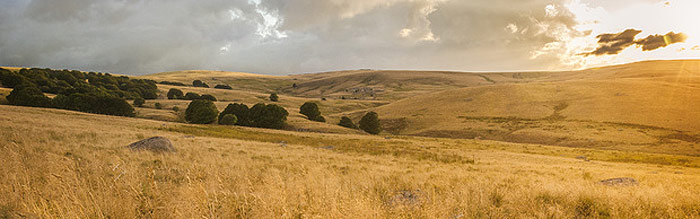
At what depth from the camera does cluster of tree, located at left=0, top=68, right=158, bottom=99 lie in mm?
89750

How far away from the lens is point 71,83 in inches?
4360

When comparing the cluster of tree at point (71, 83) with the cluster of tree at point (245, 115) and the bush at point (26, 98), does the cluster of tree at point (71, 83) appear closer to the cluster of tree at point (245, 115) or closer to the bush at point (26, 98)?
the bush at point (26, 98)

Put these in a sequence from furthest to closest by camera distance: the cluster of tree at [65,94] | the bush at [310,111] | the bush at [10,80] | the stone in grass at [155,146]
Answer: the bush at [310,111], the bush at [10,80], the cluster of tree at [65,94], the stone in grass at [155,146]

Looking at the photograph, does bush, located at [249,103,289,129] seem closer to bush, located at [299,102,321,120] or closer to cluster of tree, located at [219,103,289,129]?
cluster of tree, located at [219,103,289,129]

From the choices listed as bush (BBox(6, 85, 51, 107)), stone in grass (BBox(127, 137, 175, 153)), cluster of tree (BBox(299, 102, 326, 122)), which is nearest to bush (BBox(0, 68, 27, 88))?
bush (BBox(6, 85, 51, 107))

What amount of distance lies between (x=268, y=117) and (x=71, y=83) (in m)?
84.3

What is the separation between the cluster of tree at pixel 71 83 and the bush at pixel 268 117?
39.7m

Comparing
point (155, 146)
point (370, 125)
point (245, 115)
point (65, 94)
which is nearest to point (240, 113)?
point (245, 115)

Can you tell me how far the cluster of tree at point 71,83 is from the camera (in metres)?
89.8

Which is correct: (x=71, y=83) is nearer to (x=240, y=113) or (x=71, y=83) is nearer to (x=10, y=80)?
(x=10, y=80)

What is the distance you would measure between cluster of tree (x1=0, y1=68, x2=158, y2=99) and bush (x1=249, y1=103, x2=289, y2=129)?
39734mm

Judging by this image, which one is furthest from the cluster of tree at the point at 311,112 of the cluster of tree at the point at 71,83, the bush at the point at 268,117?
the cluster of tree at the point at 71,83

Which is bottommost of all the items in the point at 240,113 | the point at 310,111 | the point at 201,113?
the point at 310,111

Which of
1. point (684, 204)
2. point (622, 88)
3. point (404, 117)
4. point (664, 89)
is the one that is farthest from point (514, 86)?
point (684, 204)
